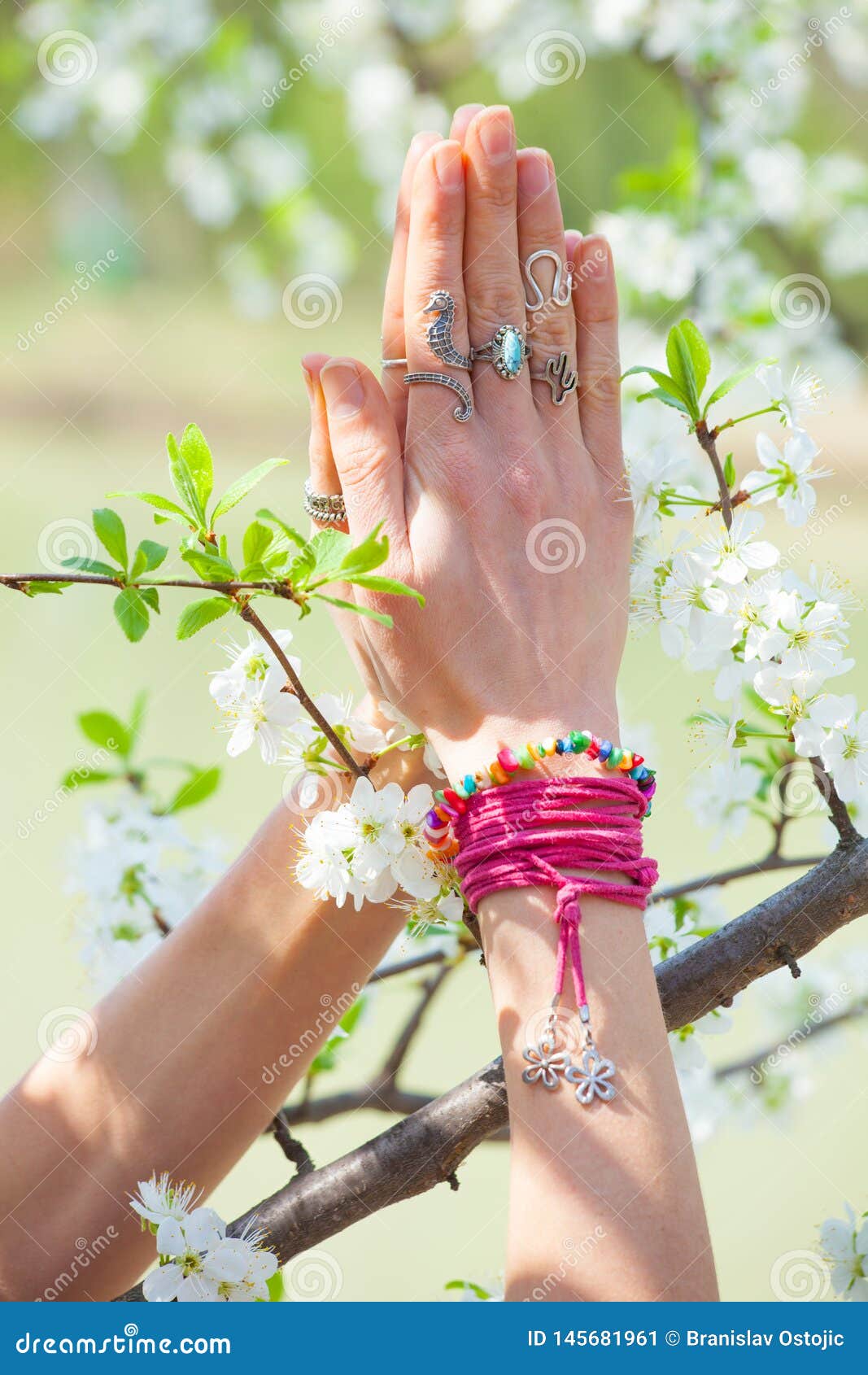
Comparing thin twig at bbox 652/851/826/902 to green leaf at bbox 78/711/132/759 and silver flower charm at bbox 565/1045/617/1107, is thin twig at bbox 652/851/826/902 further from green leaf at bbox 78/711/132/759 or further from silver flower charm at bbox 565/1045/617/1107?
green leaf at bbox 78/711/132/759

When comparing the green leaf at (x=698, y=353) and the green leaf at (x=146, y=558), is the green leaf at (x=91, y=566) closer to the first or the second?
the green leaf at (x=146, y=558)

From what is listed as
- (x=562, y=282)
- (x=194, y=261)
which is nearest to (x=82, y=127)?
(x=194, y=261)

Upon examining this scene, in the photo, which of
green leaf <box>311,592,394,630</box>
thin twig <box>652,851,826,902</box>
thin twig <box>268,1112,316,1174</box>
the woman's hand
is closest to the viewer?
green leaf <box>311,592,394,630</box>

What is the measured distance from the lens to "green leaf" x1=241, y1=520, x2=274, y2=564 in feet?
1.63

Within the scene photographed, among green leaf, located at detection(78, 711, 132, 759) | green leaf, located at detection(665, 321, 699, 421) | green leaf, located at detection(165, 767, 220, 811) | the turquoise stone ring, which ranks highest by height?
green leaf, located at detection(665, 321, 699, 421)

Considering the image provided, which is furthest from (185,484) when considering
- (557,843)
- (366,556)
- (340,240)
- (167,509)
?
(340,240)

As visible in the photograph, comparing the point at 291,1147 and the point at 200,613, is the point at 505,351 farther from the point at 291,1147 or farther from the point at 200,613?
the point at 291,1147

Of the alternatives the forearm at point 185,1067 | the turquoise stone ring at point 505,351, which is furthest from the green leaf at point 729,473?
the forearm at point 185,1067

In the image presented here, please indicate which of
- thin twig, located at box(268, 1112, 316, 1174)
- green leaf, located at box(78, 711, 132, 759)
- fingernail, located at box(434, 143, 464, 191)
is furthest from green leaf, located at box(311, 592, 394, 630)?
green leaf, located at box(78, 711, 132, 759)

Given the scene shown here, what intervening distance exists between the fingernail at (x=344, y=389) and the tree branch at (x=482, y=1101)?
342 millimetres

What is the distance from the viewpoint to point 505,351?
589 millimetres

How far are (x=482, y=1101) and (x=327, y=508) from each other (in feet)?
1.06

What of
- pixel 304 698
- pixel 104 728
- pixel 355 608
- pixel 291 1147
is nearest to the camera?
pixel 355 608

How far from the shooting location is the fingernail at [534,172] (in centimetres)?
60
